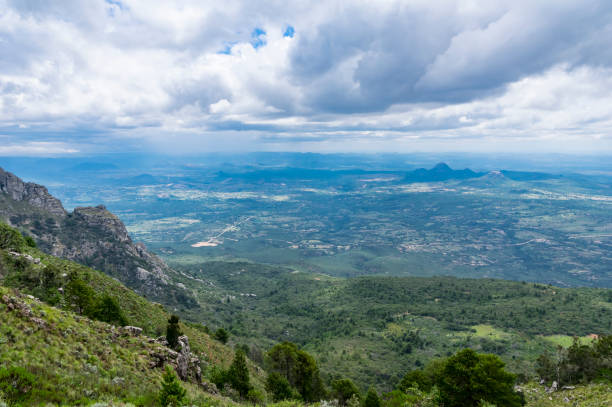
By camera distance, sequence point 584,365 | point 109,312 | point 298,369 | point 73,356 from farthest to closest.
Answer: point 298,369 → point 584,365 → point 109,312 → point 73,356

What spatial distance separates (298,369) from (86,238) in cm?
12224

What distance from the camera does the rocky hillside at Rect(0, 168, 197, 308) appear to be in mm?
113438

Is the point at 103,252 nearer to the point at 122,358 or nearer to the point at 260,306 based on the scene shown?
the point at 260,306

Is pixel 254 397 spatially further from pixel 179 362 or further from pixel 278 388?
pixel 179 362

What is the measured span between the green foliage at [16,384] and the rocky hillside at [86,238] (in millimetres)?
107434

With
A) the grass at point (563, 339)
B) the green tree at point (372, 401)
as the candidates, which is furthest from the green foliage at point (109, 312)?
the grass at point (563, 339)

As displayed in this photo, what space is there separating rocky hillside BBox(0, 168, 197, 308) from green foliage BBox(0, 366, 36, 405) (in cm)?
10743

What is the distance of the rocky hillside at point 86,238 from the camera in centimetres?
11344

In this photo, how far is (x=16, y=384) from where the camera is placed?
12484 mm

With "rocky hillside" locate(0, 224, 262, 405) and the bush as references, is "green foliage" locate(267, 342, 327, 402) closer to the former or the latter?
the bush

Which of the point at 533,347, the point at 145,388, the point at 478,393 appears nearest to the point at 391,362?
the point at 533,347

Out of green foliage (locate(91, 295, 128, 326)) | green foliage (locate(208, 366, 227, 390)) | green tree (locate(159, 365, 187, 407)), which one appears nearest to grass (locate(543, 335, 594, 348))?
green foliage (locate(208, 366, 227, 390))

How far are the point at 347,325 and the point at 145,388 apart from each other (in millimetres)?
95088

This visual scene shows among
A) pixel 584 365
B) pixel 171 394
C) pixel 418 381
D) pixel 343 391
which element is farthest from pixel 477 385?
pixel 171 394
